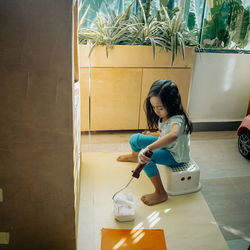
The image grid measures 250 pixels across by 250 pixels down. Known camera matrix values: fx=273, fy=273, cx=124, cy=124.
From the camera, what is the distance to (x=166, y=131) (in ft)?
5.29

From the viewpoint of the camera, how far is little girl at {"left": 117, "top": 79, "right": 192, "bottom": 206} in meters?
1.50

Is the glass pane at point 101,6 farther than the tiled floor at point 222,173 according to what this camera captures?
Yes

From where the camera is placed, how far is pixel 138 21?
225 centimetres

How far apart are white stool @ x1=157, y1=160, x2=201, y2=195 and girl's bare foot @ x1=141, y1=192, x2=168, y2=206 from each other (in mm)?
69

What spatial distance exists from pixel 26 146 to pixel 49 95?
218 mm

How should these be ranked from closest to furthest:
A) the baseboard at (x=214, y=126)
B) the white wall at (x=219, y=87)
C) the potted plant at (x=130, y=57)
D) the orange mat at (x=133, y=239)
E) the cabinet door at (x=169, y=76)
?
the orange mat at (x=133, y=239) → the potted plant at (x=130, y=57) → the cabinet door at (x=169, y=76) → the white wall at (x=219, y=87) → the baseboard at (x=214, y=126)

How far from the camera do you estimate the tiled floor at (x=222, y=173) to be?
1473 millimetres

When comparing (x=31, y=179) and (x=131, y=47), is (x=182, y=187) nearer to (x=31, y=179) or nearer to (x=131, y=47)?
(x=31, y=179)

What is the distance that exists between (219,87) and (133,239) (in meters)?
1.78

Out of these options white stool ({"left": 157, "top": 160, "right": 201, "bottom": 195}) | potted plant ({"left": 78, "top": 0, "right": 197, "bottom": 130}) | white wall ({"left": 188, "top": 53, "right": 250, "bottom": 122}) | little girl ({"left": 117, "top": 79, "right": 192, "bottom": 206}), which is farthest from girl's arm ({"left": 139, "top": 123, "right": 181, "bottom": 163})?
white wall ({"left": 188, "top": 53, "right": 250, "bottom": 122})

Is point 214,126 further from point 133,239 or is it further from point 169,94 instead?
point 133,239

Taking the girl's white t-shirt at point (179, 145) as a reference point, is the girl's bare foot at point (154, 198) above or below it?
below

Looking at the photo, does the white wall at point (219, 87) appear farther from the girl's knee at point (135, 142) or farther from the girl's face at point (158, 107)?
the girl's face at point (158, 107)

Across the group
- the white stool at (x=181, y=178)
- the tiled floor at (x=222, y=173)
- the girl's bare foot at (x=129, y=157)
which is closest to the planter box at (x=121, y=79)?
the tiled floor at (x=222, y=173)
